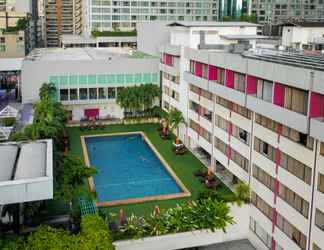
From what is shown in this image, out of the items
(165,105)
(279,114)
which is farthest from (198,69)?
(279,114)

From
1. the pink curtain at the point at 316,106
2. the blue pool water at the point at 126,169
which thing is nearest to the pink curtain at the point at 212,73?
the blue pool water at the point at 126,169

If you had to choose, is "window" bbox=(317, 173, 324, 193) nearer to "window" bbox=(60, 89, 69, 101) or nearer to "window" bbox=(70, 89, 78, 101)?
"window" bbox=(70, 89, 78, 101)

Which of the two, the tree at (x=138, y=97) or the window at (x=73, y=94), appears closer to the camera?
the tree at (x=138, y=97)

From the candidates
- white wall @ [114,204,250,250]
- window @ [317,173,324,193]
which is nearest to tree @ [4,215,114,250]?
white wall @ [114,204,250,250]

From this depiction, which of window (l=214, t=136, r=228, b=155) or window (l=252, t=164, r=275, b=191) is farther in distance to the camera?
window (l=214, t=136, r=228, b=155)

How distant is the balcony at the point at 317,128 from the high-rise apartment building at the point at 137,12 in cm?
10129

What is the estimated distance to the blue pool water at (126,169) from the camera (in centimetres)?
3331

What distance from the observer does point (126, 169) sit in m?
38.3

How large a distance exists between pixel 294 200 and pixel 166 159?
1828 cm

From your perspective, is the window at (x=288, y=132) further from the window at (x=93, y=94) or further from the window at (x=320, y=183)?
the window at (x=93, y=94)

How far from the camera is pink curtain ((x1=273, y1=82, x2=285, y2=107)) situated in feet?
78.6

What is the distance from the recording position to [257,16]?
13162 cm

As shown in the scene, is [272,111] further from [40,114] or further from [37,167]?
[40,114]

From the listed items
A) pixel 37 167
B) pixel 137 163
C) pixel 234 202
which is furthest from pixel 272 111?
pixel 137 163
